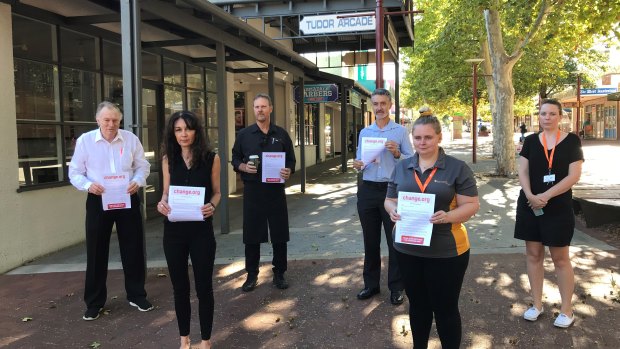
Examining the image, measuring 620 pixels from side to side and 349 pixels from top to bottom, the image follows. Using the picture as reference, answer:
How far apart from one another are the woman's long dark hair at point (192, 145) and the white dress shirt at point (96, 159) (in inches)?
38.3

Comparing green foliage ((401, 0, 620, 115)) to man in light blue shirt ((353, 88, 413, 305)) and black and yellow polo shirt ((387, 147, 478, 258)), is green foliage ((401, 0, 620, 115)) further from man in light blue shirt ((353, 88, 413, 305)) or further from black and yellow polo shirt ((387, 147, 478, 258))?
black and yellow polo shirt ((387, 147, 478, 258))

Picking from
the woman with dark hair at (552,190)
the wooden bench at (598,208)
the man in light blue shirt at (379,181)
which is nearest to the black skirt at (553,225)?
the woman with dark hair at (552,190)

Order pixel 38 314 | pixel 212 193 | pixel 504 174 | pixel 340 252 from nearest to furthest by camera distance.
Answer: pixel 212 193, pixel 38 314, pixel 340 252, pixel 504 174

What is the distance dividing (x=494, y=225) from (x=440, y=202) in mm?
5536

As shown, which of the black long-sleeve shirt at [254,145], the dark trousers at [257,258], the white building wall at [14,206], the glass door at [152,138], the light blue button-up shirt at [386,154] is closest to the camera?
the light blue button-up shirt at [386,154]

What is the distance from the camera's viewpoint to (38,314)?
459 cm

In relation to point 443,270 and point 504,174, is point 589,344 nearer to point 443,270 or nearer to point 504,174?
point 443,270

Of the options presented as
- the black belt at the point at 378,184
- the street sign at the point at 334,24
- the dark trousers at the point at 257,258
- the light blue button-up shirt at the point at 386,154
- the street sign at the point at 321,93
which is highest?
the street sign at the point at 334,24

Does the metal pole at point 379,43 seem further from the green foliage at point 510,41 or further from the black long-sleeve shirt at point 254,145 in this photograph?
the green foliage at point 510,41

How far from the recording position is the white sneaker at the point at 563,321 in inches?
158

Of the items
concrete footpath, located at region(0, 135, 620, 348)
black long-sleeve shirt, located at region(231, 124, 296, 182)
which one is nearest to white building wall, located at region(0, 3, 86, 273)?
concrete footpath, located at region(0, 135, 620, 348)

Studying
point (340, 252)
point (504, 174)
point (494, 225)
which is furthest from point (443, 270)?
point (504, 174)

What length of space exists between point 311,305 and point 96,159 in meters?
2.27

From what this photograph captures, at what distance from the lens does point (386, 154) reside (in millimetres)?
4559
